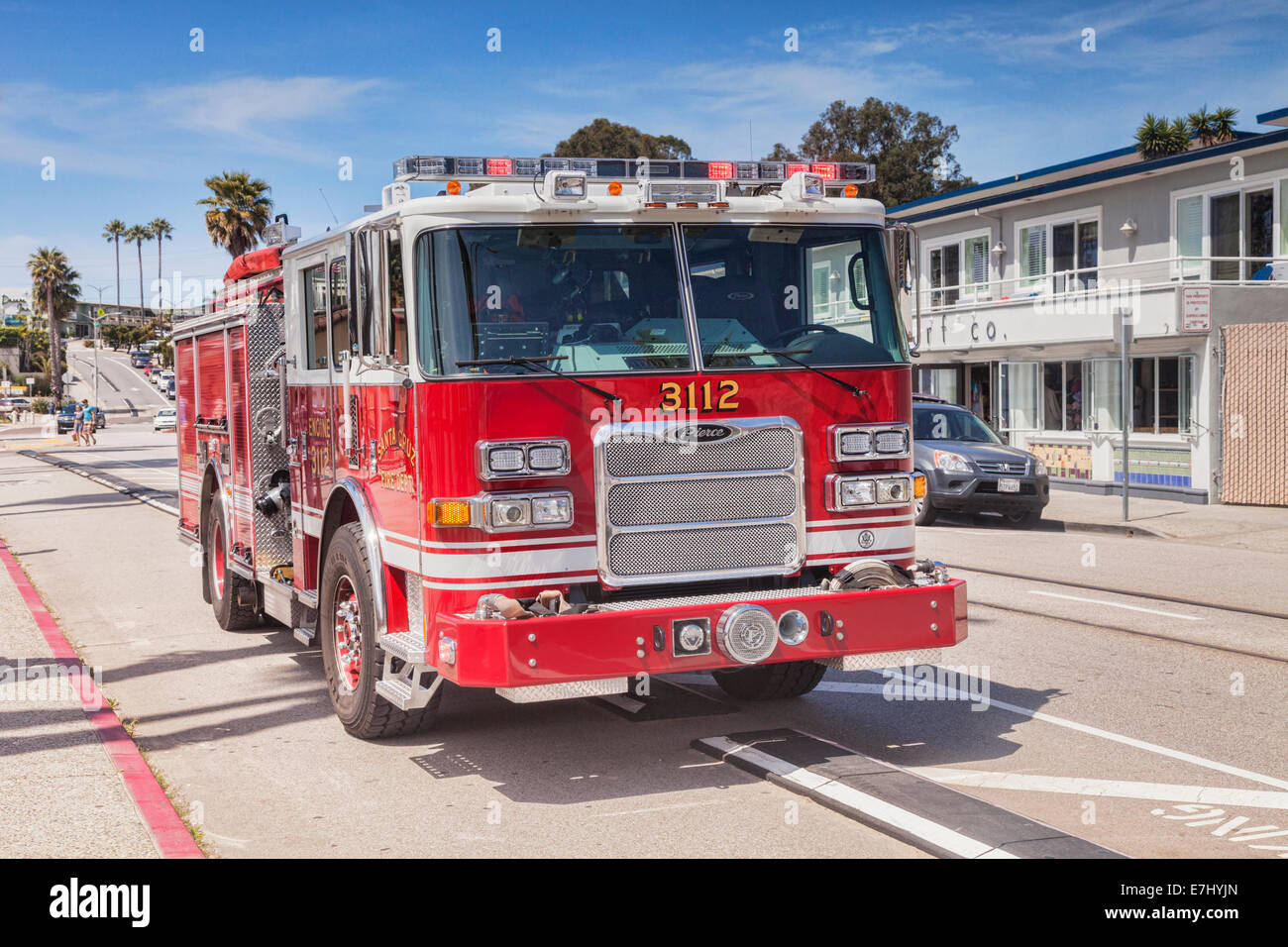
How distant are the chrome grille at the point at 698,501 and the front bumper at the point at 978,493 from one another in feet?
38.5

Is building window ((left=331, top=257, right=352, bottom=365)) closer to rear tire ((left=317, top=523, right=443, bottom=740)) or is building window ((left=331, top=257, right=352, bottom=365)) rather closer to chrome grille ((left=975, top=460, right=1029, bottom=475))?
rear tire ((left=317, top=523, right=443, bottom=740))

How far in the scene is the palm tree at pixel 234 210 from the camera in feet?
196

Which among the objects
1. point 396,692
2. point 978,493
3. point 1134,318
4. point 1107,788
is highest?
point 1134,318

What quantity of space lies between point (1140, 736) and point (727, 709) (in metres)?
2.24

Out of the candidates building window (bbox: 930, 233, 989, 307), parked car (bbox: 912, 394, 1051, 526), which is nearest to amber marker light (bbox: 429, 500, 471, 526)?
parked car (bbox: 912, 394, 1051, 526)

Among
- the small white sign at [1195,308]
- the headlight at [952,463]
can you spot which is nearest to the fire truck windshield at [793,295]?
the headlight at [952,463]

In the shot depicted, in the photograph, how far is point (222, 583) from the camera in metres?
10.3

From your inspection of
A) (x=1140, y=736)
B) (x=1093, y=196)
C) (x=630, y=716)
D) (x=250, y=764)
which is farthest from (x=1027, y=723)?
(x=1093, y=196)

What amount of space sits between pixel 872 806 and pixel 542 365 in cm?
243

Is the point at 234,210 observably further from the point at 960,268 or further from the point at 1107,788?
the point at 1107,788

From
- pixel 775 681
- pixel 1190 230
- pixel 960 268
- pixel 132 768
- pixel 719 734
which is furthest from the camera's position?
pixel 960 268

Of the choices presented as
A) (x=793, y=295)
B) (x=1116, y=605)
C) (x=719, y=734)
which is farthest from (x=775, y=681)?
(x=1116, y=605)
